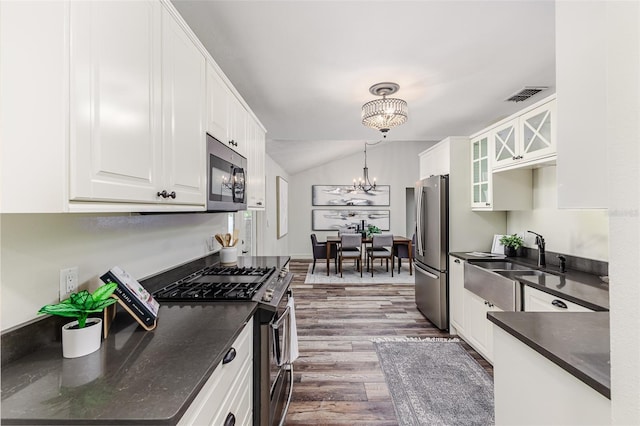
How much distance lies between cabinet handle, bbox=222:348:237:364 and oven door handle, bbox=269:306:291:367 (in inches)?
16.3

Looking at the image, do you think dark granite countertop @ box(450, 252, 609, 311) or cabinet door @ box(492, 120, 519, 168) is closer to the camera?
dark granite countertop @ box(450, 252, 609, 311)

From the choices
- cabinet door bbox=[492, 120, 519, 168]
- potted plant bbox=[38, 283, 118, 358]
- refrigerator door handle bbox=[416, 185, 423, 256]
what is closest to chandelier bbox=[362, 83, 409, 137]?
cabinet door bbox=[492, 120, 519, 168]

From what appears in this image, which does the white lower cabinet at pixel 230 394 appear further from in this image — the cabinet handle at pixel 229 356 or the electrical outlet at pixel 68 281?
the electrical outlet at pixel 68 281

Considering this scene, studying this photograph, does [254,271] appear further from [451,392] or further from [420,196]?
[420,196]

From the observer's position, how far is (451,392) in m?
2.11

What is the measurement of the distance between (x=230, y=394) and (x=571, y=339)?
1243 millimetres

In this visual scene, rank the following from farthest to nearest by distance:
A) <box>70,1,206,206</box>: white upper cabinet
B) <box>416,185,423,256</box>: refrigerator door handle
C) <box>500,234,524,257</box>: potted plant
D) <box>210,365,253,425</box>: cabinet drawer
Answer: <box>416,185,423,256</box>: refrigerator door handle < <box>500,234,524,257</box>: potted plant < <box>210,365,253,425</box>: cabinet drawer < <box>70,1,206,206</box>: white upper cabinet

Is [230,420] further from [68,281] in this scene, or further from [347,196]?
[347,196]

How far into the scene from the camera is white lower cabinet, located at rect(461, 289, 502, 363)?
2.44 meters

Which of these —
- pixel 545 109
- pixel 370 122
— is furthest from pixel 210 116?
pixel 545 109

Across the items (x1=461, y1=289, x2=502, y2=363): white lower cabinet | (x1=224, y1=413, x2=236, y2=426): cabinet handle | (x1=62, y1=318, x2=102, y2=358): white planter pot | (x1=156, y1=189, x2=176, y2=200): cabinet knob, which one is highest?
(x1=156, y1=189, x2=176, y2=200): cabinet knob

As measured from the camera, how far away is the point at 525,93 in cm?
263

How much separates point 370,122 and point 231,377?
7.85ft

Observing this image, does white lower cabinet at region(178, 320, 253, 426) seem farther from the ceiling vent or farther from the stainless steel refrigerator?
the ceiling vent
